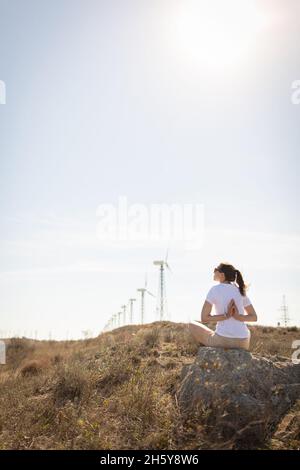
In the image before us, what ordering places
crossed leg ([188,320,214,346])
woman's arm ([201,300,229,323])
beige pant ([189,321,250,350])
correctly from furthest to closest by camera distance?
crossed leg ([188,320,214,346]) → beige pant ([189,321,250,350]) → woman's arm ([201,300,229,323])

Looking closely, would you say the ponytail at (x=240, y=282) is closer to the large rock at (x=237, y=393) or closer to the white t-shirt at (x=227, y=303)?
the white t-shirt at (x=227, y=303)

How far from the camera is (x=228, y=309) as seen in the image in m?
6.72

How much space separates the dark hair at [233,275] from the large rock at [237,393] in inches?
41.2

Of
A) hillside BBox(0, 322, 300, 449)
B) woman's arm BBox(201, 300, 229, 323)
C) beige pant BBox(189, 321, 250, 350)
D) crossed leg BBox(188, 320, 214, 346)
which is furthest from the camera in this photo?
crossed leg BBox(188, 320, 214, 346)

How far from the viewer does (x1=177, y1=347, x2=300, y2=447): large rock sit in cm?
552

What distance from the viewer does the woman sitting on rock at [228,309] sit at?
676 cm

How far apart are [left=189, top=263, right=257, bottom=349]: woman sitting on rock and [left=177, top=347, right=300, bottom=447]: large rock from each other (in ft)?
0.65

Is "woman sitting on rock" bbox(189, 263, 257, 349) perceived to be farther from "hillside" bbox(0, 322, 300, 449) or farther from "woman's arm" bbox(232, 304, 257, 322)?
"hillside" bbox(0, 322, 300, 449)

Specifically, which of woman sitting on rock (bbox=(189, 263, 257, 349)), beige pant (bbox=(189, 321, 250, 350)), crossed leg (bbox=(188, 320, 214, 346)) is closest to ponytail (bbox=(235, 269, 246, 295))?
woman sitting on rock (bbox=(189, 263, 257, 349))

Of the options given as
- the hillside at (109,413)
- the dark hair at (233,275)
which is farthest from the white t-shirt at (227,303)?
the hillside at (109,413)


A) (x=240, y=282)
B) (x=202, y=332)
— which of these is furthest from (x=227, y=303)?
(x=202, y=332)

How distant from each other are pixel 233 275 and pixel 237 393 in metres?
1.87
